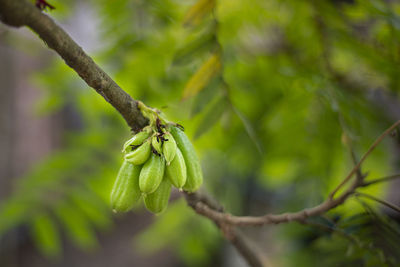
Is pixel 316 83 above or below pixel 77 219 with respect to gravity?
below

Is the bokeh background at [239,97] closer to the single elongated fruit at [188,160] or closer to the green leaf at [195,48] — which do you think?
the green leaf at [195,48]

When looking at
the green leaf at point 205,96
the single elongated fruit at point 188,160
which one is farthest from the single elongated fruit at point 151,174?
the green leaf at point 205,96

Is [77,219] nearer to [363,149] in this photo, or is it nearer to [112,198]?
[112,198]

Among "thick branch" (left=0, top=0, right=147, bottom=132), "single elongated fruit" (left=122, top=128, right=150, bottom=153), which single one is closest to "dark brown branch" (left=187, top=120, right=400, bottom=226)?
"single elongated fruit" (left=122, top=128, right=150, bottom=153)

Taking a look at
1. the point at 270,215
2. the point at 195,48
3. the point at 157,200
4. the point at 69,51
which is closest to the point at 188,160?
the point at 157,200

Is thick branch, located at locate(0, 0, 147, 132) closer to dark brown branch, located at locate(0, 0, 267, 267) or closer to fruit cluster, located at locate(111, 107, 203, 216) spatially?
dark brown branch, located at locate(0, 0, 267, 267)

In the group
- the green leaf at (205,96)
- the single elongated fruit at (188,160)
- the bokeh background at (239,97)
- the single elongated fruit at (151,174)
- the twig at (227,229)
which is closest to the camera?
the single elongated fruit at (151,174)

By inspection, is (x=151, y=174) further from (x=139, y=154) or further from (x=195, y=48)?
(x=195, y=48)

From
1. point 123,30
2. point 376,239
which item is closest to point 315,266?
point 376,239
